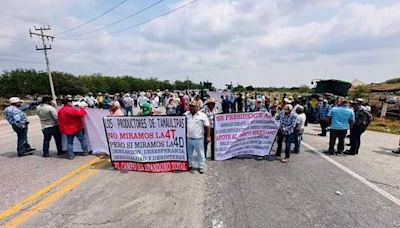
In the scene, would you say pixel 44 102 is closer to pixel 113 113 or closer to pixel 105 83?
pixel 113 113

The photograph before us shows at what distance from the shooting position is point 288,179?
19.9 feet

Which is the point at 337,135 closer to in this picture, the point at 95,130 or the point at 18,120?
the point at 95,130

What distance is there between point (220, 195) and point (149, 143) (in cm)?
237

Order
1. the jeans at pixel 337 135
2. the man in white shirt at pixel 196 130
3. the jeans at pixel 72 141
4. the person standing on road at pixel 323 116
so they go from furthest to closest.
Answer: the person standing on road at pixel 323 116 → the jeans at pixel 337 135 → the jeans at pixel 72 141 → the man in white shirt at pixel 196 130

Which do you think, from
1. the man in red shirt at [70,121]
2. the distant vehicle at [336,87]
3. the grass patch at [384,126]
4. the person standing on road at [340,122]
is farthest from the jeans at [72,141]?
the distant vehicle at [336,87]

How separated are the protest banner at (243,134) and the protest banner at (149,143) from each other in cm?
139

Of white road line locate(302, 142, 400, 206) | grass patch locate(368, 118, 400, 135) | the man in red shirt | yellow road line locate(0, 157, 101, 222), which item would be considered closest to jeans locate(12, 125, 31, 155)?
the man in red shirt

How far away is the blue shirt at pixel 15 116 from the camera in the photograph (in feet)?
25.9

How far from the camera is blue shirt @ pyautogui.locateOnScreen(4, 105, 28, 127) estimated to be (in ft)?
25.9

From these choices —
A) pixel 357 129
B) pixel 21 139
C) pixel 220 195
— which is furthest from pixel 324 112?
pixel 21 139

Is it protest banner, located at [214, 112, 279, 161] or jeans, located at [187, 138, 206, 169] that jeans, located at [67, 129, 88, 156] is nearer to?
jeans, located at [187, 138, 206, 169]

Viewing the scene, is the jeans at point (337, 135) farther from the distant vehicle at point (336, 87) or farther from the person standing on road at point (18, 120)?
the distant vehicle at point (336, 87)

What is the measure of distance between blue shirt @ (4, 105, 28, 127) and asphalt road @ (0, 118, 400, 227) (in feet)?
3.45

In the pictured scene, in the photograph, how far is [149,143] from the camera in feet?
21.9
